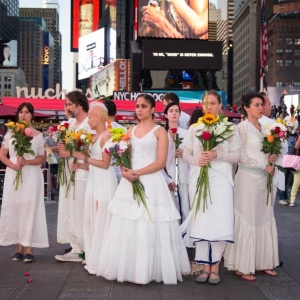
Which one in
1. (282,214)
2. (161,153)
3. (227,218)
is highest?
(161,153)

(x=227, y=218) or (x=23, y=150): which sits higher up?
(x=23, y=150)

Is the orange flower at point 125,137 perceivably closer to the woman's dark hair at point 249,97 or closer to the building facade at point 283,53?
the woman's dark hair at point 249,97

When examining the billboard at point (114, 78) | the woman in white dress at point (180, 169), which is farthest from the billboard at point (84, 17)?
the woman in white dress at point (180, 169)

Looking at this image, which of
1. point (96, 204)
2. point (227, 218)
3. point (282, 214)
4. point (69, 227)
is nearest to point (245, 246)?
point (227, 218)

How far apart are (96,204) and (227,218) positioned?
164cm

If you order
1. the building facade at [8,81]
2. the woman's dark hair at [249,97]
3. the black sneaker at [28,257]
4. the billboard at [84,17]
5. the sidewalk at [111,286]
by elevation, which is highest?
the billboard at [84,17]

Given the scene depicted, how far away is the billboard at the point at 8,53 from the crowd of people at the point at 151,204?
401 ft

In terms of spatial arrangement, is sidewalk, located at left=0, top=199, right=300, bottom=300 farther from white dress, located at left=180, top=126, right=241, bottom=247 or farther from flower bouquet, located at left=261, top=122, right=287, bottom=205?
flower bouquet, located at left=261, top=122, right=287, bottom=205

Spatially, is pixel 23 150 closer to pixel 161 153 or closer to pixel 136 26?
pixel 161 153

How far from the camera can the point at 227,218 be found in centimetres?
623

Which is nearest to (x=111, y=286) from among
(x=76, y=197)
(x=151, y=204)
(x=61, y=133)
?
(x=151, y=204)

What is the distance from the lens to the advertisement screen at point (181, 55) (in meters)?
56.8

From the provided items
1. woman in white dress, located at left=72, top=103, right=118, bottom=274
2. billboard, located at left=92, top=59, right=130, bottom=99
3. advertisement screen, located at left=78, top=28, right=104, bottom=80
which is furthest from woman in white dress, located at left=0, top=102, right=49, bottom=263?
advertisement screen, located at left=78, top=28, right=104, bottom=80

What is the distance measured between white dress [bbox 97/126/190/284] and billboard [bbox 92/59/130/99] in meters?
55.9
